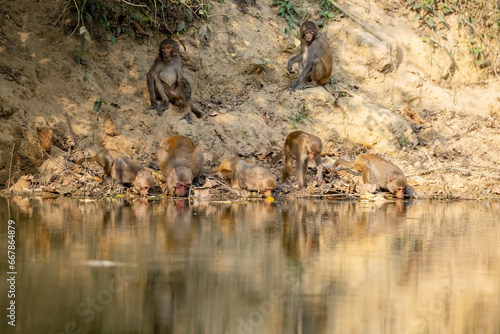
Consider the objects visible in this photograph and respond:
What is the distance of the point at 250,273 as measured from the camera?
624cm

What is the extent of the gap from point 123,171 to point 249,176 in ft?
7.79

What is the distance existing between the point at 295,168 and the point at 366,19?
24.3 feet

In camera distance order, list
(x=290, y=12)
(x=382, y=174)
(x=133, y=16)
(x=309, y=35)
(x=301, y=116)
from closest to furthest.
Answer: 1. (x=382, y=174)
2. (x=301, y=116)
3. (x=133, y=16)
4. (x=309, y=35)
5. (x=290, y=12)

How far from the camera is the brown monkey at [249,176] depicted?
13.2 metres

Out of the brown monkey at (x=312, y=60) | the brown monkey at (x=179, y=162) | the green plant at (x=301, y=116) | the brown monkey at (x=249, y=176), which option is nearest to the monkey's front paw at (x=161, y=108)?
the brown monkey at (x=179, y=162)

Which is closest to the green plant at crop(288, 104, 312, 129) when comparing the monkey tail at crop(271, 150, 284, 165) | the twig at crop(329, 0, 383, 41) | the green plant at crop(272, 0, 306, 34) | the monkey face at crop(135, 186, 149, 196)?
the monkey tail at crop(271, 150, 284, 165)

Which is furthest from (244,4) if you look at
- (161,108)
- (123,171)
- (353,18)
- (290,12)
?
(123,171)

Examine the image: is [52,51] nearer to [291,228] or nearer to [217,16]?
[217,16]

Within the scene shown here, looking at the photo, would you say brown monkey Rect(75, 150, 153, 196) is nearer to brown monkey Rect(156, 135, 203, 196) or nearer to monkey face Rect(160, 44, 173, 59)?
brown monkey Rect(156, 135, 203, 196)

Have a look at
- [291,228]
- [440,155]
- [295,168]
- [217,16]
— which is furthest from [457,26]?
[291,228]

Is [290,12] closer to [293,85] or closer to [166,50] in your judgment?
[293,85]

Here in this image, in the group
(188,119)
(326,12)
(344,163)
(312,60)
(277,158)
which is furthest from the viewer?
(326,12)

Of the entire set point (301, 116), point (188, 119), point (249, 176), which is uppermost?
point (301, 116)

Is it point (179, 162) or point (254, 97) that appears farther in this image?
point (254, 97)
